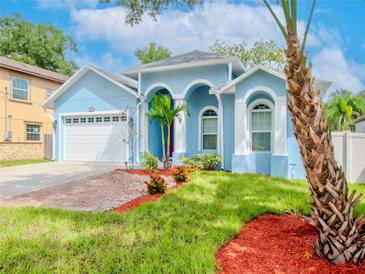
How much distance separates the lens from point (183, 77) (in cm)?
1391

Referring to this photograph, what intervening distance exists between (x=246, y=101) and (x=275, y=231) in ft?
25.5

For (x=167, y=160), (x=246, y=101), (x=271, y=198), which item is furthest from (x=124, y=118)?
(x=271, y=198)

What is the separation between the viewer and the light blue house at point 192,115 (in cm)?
1146

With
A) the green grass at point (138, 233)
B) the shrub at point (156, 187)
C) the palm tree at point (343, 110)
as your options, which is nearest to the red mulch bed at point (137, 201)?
the shrub at point (156, 187)

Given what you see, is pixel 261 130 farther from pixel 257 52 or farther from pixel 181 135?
pixel 257 52

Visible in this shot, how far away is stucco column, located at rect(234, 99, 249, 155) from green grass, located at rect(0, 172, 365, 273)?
177 inches

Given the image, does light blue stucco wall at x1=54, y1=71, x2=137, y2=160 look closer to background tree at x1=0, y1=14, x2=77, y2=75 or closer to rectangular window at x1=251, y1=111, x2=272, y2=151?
rectangular window at x1=251, y1=111, x2=272, y2=151

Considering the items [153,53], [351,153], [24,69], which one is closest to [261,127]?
[351,153]

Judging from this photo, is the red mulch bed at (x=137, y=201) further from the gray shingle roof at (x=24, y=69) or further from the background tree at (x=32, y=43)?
the background tree at (x=32, y=43)

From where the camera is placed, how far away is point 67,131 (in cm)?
1711

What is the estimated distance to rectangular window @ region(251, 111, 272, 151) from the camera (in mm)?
11938

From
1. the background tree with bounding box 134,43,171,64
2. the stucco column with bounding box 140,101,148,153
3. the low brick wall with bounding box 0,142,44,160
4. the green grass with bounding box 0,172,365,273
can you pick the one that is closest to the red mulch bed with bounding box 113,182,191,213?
the green grass with bounding box 0,172,365,273

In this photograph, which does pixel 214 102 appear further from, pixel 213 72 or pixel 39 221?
pixel 39 221

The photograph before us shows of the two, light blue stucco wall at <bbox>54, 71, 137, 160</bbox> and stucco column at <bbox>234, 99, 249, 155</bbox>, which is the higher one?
light blue stucco wall at <bbox>54, 71, 137, 160</bbox>
